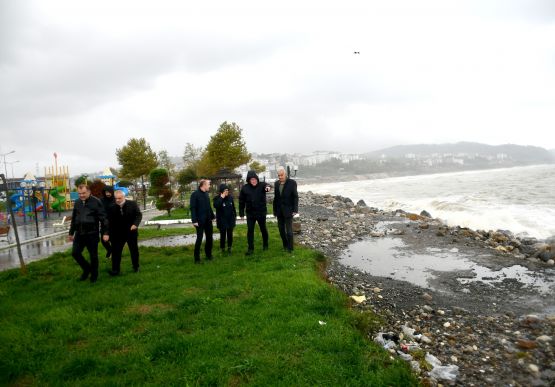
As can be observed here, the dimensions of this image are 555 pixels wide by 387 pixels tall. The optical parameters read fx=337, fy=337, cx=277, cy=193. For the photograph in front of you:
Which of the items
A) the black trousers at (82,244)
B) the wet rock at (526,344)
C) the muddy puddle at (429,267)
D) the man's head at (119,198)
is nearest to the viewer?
the wet rock at (526,344)

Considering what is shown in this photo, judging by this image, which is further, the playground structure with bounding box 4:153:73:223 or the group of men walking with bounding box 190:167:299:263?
the playground structure with bounding box 4:153:73:223

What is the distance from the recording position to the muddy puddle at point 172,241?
12.4 metres

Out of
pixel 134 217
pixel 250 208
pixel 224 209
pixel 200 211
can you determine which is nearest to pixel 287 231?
pixel 250 208

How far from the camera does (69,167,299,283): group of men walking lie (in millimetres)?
7641

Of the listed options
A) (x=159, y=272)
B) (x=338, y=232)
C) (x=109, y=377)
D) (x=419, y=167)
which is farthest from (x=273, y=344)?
(x=419, y=167)

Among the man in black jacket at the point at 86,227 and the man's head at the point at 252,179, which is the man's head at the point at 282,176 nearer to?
the man's head at the point at 252,179

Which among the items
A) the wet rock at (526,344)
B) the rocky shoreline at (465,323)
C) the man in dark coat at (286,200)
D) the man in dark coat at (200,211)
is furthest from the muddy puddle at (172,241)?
the wet rock at (526,344)

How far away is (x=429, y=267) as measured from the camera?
9594 mm

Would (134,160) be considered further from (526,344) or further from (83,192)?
(526,344)

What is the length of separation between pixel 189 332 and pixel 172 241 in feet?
28.0

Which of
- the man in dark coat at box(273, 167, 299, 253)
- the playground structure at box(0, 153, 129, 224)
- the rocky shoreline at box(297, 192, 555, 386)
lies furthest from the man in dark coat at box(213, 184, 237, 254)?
the playground structure at box(0, 153, 129, 224)

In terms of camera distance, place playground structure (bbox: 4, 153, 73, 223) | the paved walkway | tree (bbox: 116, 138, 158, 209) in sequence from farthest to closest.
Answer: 1. tree (bbox: 116, 138, 158, 209)
2. playground structure (bbox: 4, 153, 73, 223)
3. the paved walkway

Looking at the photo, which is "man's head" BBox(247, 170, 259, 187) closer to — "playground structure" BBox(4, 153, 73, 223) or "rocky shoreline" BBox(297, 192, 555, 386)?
"rocky shoreline" BBox(297, 192, 555, 386)

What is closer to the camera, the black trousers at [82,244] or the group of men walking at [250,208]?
the black trousers at [82,244]
